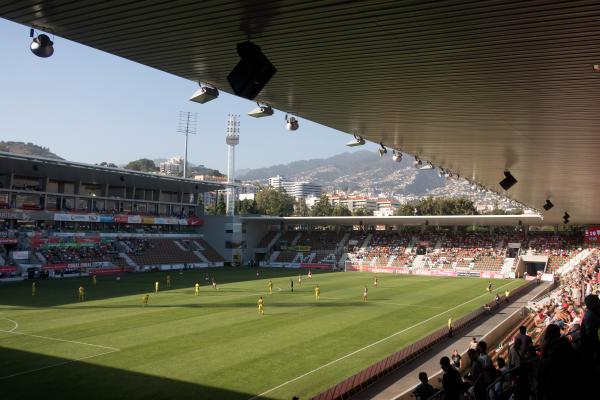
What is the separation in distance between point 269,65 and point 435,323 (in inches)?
955

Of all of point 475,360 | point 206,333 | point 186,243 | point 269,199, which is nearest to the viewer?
point 475,360

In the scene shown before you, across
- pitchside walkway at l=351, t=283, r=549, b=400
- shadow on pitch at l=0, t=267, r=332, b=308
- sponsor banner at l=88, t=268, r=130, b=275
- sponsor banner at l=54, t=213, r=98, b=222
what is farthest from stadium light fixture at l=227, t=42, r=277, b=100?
sponsor banner at l=54, t=213, r=98, b=222

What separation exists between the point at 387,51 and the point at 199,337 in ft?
62.5

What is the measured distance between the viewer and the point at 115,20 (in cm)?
631

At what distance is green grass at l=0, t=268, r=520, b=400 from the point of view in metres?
16.4

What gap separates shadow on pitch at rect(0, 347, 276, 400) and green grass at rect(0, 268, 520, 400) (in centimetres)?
3

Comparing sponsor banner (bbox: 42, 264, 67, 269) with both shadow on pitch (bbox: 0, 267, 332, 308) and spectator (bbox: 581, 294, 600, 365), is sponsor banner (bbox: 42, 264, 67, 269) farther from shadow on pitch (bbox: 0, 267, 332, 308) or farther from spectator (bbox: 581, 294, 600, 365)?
spectator (bbox: 581, 294, 600, 365)

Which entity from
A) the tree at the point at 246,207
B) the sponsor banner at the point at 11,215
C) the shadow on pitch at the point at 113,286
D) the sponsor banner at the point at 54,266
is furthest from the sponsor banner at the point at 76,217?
the tree at the point at 246,207

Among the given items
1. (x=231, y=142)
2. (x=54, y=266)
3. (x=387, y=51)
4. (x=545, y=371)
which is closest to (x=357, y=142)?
(x=387, y=51)

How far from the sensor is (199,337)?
23156 mm

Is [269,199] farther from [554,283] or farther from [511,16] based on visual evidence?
[511,16]

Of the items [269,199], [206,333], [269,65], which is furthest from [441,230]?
[269,199]

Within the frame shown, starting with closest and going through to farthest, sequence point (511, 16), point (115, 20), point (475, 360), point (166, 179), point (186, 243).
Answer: point (511, 16)
point (115, 20)
point (475, 360)
point (166, 179)
point (186, 243)

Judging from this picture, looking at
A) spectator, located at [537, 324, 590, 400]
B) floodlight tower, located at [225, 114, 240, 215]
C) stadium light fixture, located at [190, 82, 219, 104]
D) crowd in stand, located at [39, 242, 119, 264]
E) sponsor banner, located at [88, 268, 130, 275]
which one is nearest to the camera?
spectator, located at [537, 324, 590, 400]
